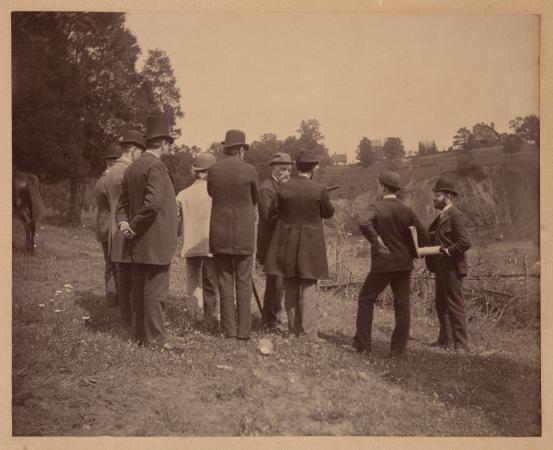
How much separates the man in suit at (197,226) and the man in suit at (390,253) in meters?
1.94

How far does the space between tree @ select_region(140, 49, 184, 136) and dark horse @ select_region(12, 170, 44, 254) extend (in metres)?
1.63

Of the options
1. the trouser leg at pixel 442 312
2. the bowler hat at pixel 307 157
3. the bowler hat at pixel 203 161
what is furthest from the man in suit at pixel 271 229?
the trouser leg at pixel 442 312

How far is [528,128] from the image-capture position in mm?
5488

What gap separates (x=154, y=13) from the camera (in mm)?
5500

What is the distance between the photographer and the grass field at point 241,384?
4676 millimetres

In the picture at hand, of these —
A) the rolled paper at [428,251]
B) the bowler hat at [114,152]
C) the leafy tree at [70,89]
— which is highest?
the leafy tree at [70,89]

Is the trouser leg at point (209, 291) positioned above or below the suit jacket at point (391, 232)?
below

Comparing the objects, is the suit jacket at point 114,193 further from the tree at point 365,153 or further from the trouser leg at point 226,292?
the tree at point 365,153

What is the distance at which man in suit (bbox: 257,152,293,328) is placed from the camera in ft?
20.7

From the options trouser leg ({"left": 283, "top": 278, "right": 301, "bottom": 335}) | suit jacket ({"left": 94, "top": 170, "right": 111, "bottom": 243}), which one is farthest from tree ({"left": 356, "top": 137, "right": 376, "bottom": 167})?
suit jacket ({"left": 94, "top": 170, "right": 111, "bottom": 243})

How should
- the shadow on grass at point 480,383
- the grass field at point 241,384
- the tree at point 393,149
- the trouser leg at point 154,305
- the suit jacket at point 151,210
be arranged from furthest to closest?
the tree at point 393,149
the trouser leg at point 154,305
the suit jacket at point 151,210
the shadow on grass at point 480,383
the grass field at point 241,384

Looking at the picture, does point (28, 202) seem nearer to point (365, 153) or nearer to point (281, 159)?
point (281, 159)

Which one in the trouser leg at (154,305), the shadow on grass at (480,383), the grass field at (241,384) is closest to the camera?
the grass field at (241,384)

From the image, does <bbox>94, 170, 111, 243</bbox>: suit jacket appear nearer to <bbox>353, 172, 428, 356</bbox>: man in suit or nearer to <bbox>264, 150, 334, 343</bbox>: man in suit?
<bbox>264, 150, 334, 343</bbox>: man in suit
